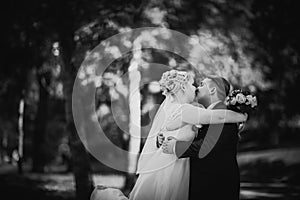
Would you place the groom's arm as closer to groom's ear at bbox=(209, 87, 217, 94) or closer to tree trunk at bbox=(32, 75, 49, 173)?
groom's ear at bbox=(209, 87, 217, 94)

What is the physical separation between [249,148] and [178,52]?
39.6 inches

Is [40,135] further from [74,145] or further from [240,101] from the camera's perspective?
[240,101]

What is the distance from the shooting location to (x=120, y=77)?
3.87 metres

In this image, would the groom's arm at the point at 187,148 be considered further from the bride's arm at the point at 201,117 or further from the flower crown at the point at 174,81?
the flower crown at the point at 174,81

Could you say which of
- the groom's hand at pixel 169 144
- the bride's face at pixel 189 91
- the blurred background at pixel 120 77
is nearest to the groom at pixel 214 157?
the groom's hand at pixel 169 144

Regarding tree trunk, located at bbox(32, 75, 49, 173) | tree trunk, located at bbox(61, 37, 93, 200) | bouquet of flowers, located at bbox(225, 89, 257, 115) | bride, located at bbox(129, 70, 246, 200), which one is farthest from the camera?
tree trunk, located at bbox(32, 75, 49, 173)

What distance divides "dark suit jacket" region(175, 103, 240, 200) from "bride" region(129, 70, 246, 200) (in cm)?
6

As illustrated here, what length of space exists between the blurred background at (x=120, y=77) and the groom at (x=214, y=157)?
2.93 feet

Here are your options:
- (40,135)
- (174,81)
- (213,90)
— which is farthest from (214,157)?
(40,135)

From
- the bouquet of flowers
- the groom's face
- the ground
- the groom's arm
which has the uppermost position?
the groom's face

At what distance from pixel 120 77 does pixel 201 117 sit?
114 cm

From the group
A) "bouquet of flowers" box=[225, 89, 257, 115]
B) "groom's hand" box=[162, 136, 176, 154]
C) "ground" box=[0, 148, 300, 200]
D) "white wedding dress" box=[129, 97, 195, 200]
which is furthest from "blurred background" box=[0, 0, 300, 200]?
"bouquet of flowers" box=[225, 89, 257, 115]

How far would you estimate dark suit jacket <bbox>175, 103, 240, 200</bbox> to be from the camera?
285 centimetres

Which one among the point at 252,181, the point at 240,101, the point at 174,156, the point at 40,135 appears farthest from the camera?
the point at 40,135
